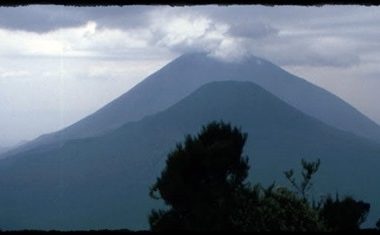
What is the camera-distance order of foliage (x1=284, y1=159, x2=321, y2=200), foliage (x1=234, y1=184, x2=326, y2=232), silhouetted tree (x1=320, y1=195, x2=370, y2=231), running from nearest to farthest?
foliage (x1=234, y1=184, x2=326, y2=232) < foliage (x1=284, y1=159, x2=321, y2=200) < silhouetted tree (x1=320, y1=195, x2=370, y2=231)

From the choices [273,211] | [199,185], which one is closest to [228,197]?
[199,185]

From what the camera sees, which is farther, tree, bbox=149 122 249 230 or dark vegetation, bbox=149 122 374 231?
tree, bbox=149 122 249 230

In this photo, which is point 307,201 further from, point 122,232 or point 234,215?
point 122,232

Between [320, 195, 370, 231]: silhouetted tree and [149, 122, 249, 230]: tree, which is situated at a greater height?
[149, 122, 249, 230]: tree

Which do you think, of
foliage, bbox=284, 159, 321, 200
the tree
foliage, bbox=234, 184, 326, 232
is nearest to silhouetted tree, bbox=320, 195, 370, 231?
foliage, bbox=284, 159, 321, 200

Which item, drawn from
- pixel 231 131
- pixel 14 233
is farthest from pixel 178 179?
pixel 14 233

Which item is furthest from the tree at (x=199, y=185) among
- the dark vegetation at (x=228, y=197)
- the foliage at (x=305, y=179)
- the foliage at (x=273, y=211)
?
the foliage at (x=305, y=179)

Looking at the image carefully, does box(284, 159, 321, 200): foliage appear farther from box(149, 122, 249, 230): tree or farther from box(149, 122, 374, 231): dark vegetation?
box(149, 122, 249, 230): tree
